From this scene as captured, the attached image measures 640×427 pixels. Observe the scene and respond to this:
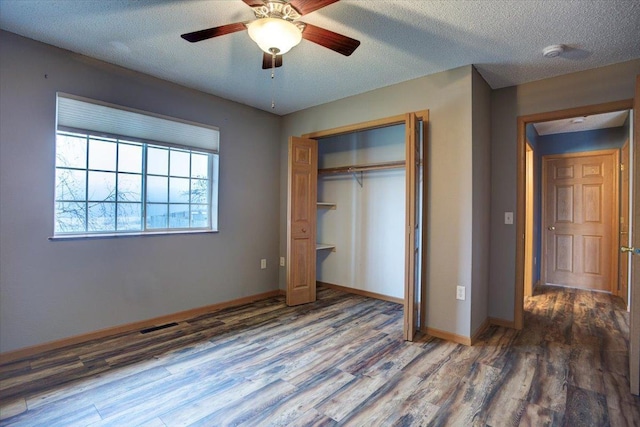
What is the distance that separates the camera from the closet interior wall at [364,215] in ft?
13.4

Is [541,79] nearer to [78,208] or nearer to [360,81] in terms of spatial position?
[360,81]

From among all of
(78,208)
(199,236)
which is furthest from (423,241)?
(78,208)

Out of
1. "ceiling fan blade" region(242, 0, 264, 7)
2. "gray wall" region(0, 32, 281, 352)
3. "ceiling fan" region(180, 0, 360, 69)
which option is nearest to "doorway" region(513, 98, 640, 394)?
"ceiling fan" region(180, 0, 360, 69)

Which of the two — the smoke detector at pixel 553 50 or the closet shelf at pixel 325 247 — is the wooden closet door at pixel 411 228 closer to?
the smoke detector at pixel 553 50

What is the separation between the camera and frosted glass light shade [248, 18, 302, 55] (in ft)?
5.95

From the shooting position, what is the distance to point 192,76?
3.17 meters

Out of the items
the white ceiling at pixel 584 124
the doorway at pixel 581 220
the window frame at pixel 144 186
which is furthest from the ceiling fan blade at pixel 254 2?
the doorway at pixel 581 220

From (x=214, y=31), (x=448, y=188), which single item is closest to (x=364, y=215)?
(x=448, y=188)

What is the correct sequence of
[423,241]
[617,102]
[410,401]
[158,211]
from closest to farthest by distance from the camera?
[410,401] < [617,102] < [423,241] < [158,211]

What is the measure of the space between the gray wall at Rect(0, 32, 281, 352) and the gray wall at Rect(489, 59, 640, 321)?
9.50 ft

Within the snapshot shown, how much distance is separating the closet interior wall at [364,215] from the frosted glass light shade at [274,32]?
87.3 inches

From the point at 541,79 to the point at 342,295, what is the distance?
340 cm

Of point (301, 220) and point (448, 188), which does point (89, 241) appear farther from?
point (448, 188)

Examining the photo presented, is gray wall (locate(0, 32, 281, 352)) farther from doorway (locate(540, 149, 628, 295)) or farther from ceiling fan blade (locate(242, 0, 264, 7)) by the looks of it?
doorway (locate(540, 149, 628, 295))
